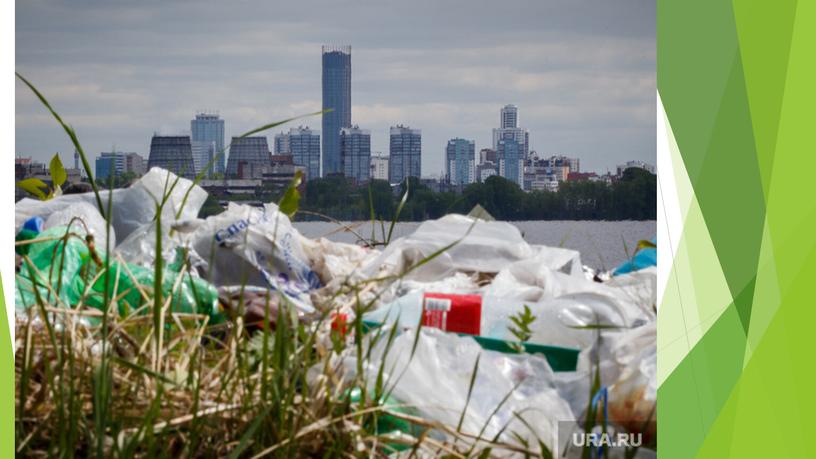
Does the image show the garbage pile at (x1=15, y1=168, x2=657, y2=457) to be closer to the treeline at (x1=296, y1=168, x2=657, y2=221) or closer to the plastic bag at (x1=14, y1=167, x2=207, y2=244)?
the plastic bag at (x1=14, y1=167, x2=207, y2=244)

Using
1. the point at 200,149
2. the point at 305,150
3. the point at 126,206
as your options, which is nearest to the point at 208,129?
the point at 200,149

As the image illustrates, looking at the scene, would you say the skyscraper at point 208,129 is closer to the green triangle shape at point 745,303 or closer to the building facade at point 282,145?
the building facade at point 282,145

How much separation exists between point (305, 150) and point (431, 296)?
0.36m

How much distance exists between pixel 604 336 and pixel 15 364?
34.7 inches

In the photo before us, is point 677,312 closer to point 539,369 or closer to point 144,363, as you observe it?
point 539,369

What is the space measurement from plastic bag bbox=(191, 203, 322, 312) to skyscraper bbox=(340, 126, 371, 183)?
16.1 inches

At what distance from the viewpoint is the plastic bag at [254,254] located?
2109 millimetres

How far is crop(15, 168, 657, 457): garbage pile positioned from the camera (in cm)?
120

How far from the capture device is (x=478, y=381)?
4.26ft

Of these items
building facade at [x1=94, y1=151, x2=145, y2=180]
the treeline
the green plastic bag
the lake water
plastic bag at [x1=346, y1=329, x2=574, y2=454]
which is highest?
building facade at [x1=94, y1=151, x2=145, y2=180]

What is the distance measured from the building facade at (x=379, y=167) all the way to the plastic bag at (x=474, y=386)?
43 centimetres

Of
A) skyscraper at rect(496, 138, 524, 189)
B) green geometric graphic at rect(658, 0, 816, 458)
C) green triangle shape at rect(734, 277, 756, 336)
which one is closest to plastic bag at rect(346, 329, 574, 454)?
green geometric graphic at rect(658, 0, 816, 458)

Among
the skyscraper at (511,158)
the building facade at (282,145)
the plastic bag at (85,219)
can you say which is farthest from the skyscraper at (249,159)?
the plastic bag at (85,219)

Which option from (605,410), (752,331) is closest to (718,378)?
(752,331)
